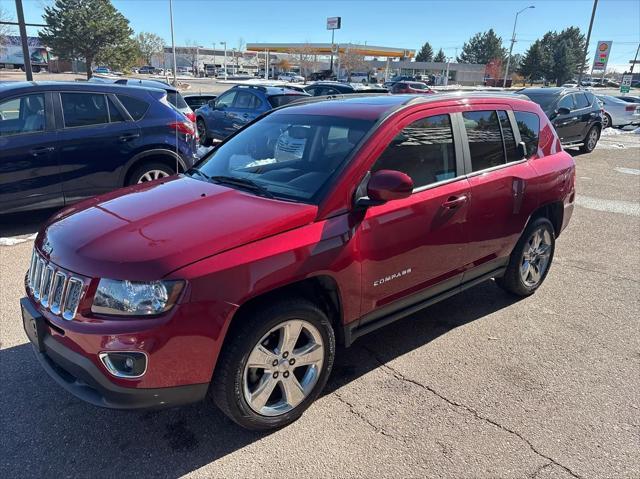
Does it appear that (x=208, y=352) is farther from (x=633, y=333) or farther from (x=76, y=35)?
(x=76, y=35)

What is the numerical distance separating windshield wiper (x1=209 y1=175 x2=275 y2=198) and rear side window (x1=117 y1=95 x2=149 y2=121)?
390 centimetres

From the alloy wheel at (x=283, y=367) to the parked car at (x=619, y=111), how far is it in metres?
23.3

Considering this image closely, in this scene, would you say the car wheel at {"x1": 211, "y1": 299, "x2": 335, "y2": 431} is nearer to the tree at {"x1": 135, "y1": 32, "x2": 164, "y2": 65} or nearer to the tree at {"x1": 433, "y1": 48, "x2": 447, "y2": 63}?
the tree at {"x1": 135, "y1": 32, "x2": 164, "y2": 65}

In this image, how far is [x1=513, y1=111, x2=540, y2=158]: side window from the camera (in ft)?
14.3

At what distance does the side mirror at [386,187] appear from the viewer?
2.81m

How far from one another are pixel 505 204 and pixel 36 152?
17.2 ft

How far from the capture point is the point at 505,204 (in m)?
3.97

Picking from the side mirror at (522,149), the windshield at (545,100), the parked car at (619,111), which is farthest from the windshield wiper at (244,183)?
the parked car at (619,111)

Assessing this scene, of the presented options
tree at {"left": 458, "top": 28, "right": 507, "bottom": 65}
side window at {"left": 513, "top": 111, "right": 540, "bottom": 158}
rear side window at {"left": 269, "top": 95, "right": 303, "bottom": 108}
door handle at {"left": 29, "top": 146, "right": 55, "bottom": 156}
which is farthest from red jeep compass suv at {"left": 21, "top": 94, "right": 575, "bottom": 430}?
tree at {"left": 458, "top": 28, "right": 507, "bottom": 65}

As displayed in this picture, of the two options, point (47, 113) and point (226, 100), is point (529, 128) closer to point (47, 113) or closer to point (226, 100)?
A: point (47, 113)

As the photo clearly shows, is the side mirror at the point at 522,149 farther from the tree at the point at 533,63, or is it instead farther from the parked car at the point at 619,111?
the tree at the point at 533,63

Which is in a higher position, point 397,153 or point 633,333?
point 397,153

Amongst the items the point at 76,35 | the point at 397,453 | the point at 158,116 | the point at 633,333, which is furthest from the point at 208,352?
the point at 76,35

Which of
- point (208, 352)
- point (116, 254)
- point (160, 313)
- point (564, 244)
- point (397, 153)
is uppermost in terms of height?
point (397, 153)
